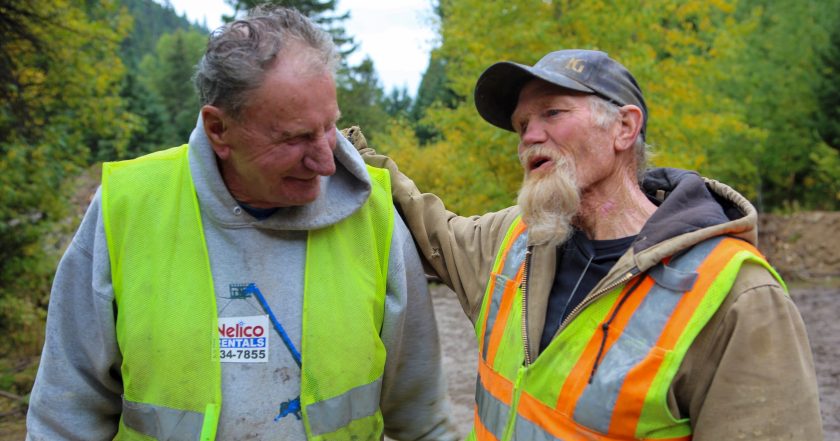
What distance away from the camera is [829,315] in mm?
12289

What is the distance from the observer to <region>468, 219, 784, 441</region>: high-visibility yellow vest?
6.17ft

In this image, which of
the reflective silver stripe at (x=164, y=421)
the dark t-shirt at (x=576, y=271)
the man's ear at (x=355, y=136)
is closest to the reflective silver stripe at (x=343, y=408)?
the reflective silver stripe at (x=164, y=421)

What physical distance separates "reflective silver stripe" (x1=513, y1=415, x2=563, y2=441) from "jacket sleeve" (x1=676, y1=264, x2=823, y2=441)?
438mm

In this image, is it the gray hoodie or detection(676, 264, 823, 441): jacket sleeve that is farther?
the gray hoodie

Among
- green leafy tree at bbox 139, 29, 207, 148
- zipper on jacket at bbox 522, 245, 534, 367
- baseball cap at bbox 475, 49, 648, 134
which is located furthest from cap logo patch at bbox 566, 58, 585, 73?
green leafy tree at bbox 139, 29, 207, 148

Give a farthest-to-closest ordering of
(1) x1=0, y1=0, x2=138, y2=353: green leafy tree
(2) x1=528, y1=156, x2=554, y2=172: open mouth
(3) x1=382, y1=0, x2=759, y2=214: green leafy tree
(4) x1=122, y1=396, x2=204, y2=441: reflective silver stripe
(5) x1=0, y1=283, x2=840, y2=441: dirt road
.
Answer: (3) x1=382, y1=0, x2=759, y2=214: green leafy tree
(1) x1=0, y1=0, x2=138, y2=353: green leafy tree
(5) x1=0, y1=283, x2=840, y2=441: dirt road
(2) x1=528, y1=156, x2=554, y2=172: open mouth
(4) x1=122, y1=396, x2=204, y2=441: reflective silver stripe

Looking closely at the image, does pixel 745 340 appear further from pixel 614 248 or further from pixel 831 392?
pixel 831 392

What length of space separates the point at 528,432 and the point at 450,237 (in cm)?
89

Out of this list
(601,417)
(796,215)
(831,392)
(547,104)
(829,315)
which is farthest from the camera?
(796,215)

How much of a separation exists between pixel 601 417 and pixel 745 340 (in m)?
0.44

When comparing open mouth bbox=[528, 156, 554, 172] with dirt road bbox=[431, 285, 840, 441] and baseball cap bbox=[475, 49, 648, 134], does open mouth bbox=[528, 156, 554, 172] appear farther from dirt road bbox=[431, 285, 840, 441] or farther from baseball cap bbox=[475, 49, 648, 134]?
dirt road bbox=[431, 285, 840, 441]

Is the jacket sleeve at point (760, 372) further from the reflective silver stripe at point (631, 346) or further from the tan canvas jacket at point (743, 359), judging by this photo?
the reflective silver stripe at point (631, 346)

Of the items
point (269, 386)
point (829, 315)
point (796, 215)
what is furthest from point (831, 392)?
point (796, 215)

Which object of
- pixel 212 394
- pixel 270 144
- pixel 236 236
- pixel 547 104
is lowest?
pixel 212 394
